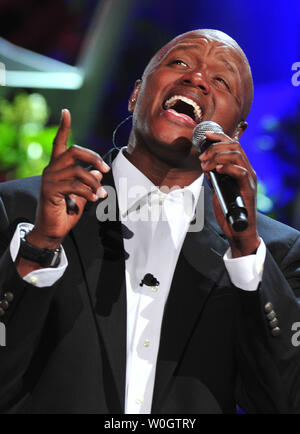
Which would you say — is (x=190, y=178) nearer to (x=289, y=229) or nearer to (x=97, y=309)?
(x=289, y=229)

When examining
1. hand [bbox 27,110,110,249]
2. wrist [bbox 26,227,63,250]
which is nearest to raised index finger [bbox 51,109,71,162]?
hand [bbox 27,110,110,249]

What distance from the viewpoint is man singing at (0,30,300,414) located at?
1.35 meters

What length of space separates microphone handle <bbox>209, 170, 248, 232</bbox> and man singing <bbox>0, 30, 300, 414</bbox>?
24 mm

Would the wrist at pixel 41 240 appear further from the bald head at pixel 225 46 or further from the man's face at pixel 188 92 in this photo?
the bald head at pixel 225 46

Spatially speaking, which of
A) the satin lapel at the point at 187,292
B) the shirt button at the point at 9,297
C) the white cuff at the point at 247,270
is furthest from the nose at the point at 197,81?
the shirt button at the point at 9,297

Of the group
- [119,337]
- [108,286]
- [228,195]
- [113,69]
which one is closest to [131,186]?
[108,286]

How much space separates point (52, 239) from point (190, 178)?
658mm

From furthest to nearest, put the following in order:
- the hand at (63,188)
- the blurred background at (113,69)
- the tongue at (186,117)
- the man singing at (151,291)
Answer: the blurred background at (113,69), the tongue at (186,117), the man singing at (151,291), the hand at (63,188)

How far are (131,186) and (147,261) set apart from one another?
26 cm

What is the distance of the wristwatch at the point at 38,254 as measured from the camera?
1334 millimetres

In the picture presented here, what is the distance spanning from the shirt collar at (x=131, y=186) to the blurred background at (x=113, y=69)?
1.45 m

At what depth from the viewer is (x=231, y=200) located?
1187 mm

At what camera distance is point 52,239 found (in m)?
1.33

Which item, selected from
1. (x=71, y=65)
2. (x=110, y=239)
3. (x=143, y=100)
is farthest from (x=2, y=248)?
(x=71, y=65)
